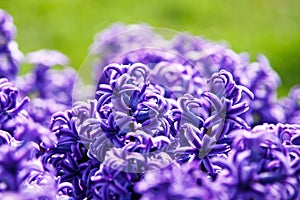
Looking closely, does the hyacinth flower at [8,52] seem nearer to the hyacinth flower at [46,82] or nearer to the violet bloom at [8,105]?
the hyacinth flower at [46,82]

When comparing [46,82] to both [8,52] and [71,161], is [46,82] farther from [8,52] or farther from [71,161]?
[71,161]

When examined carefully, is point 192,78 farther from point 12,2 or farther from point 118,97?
point 12,2

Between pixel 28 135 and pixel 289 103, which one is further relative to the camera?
pixel 289 103

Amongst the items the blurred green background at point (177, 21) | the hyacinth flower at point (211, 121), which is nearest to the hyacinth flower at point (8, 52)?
the hyacinth flower at point (211, 121)

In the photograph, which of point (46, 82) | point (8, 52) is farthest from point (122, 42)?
point (8, 52)

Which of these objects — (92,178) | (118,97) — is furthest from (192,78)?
(92,178)

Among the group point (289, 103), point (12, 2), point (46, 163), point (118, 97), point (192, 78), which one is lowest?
point (46, 163)

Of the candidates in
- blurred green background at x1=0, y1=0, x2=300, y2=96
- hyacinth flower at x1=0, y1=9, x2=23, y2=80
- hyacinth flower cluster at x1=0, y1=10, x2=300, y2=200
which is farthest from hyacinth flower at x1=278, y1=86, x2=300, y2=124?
blurred green background at x1=0, y1=0, x2=300, y2=96
